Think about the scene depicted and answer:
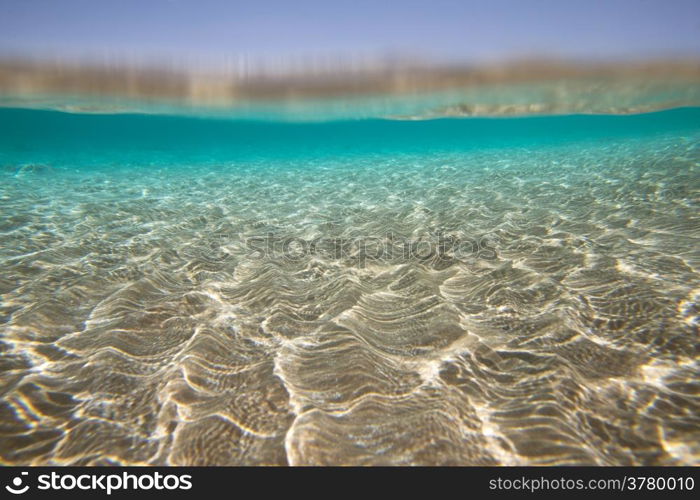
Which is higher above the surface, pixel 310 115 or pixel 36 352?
pixel 310 115

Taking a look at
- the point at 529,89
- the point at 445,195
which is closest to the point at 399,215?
the point at 445,195

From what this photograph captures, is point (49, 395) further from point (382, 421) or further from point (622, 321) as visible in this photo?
point (622, 321)

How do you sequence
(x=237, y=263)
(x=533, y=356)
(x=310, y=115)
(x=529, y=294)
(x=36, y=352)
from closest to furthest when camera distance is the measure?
(x=533, y=356), (x=36, y=352), (x=529, y=294), (x=237, y=263), (x=310, y=115)

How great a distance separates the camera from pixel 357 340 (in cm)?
406

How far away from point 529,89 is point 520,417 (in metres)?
A: 23.2

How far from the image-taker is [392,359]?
3.73 metres

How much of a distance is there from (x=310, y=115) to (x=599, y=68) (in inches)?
865

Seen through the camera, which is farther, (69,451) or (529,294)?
(529,294)

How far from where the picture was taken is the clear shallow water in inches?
107

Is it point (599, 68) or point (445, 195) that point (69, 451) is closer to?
point (445, 195)

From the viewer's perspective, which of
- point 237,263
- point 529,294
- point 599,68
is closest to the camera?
point 529,294

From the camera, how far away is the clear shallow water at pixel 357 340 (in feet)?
8.96

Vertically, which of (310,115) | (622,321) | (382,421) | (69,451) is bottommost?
(69,451)

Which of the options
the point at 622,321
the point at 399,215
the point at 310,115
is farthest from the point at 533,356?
the point at 310,115
